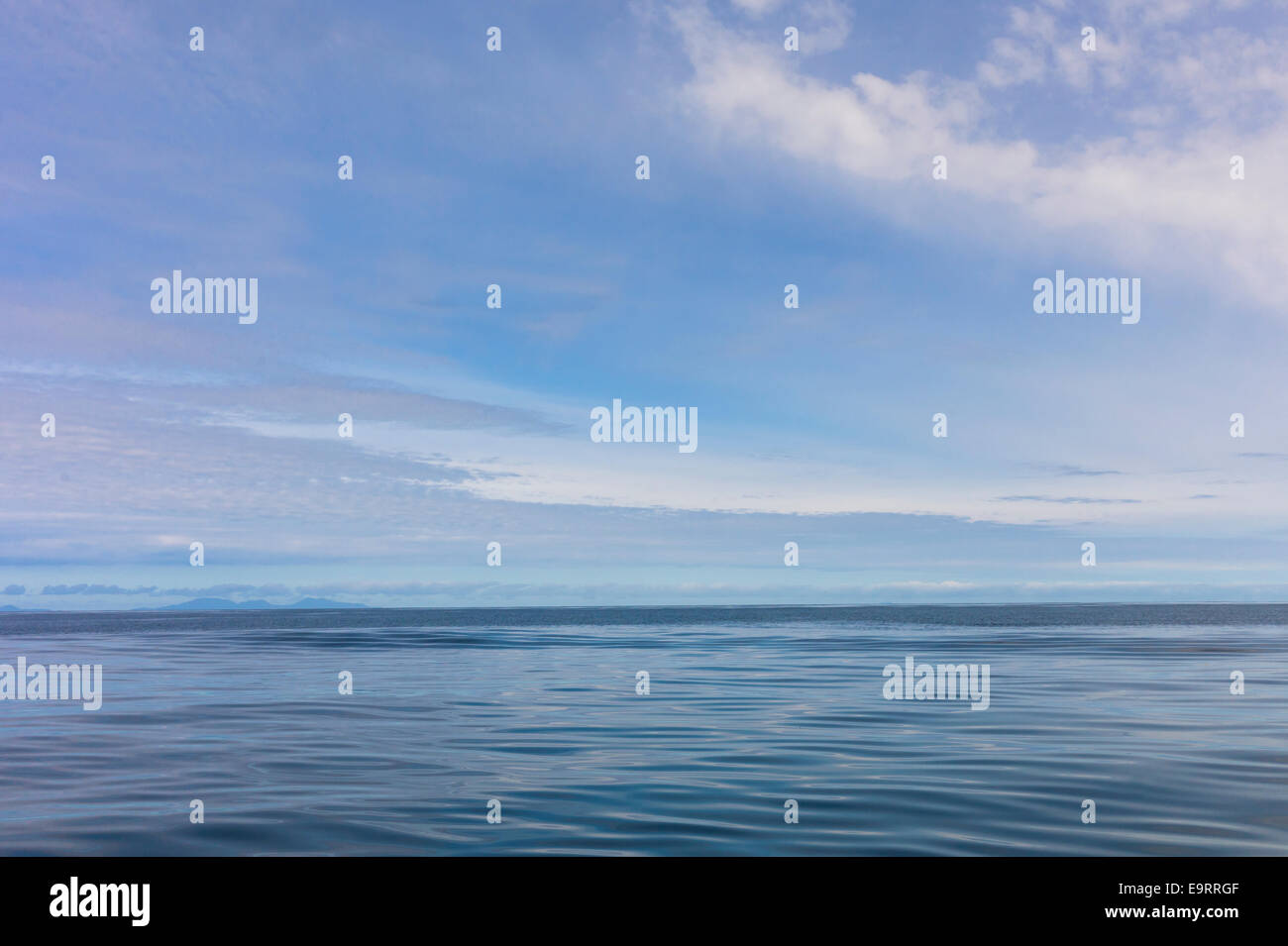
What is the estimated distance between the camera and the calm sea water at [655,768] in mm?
11828

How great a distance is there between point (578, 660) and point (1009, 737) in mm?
29851

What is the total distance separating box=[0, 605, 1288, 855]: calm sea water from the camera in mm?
11828

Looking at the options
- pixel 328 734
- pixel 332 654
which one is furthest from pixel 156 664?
pixel 328 734

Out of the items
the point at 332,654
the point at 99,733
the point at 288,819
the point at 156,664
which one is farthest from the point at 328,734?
the point at 332,654

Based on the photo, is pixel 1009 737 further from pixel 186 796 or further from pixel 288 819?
pixel 186 796

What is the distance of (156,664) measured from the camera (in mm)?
45312

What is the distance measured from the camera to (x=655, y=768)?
54.7 ft

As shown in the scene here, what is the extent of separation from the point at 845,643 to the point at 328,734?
44.4m
